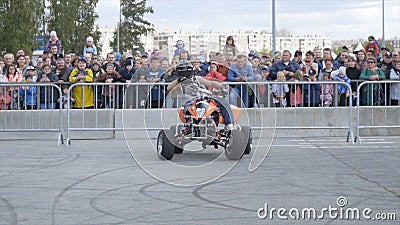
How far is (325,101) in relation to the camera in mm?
18000

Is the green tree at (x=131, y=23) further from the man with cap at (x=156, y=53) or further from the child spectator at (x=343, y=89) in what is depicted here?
the man with cap at (x=156, y=53)

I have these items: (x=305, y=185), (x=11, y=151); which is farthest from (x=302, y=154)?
(x=11, y=151)

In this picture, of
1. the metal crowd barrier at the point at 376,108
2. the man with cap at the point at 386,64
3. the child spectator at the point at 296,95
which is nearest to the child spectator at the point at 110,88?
the child spectator at the point at 296,95

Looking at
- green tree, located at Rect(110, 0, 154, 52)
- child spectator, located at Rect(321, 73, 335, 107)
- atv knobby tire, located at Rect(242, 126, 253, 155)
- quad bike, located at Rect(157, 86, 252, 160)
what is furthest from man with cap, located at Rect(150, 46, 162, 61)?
green tree, located at Rect(110, 0, 154, 52)

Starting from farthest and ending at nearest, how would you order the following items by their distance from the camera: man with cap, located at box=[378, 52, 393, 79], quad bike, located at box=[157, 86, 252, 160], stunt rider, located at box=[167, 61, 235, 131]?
man with cap, located at box=[378, 52, 393, 79] → quad bike, located at box=[157, 86, 252, 160] → stunt rider, located at box=[167, 61, 235, 131]

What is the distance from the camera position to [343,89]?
58.3 ft

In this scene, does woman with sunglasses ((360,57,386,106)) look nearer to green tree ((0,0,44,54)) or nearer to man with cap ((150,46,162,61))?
man with cap ((150,46,162,61))

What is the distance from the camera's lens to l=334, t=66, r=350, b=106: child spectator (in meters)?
17.7

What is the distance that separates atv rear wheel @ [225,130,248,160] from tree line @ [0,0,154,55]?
23340mm

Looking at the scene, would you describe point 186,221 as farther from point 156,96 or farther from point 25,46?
point 25,46

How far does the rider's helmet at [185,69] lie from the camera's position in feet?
35.1

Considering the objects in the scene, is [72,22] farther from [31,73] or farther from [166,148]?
[166,148]

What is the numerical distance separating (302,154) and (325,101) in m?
4.09

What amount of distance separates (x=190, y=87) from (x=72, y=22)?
56.2 metres
